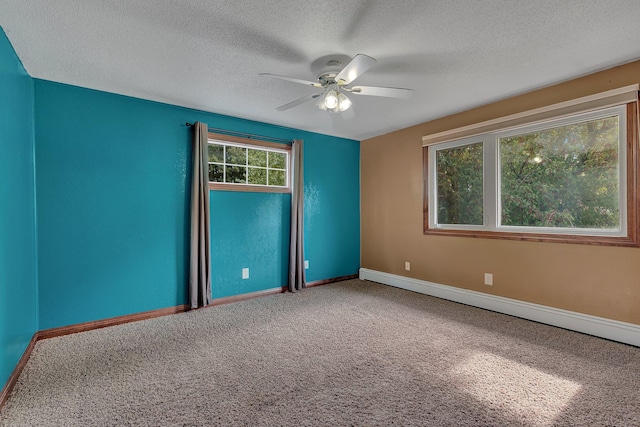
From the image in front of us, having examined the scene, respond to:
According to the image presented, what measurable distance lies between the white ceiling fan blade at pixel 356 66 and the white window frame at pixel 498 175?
212 centimetres

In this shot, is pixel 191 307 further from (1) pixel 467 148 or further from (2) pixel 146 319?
(1) pixel 467 148

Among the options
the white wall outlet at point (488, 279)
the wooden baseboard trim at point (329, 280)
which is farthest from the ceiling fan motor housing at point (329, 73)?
the wooden baseboard trim at point (329, 280)

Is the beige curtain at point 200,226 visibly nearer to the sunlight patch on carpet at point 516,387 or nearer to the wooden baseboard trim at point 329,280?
the wooden baseboard trim at point 329,280

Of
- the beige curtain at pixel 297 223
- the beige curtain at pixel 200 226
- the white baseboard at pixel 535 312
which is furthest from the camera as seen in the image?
the beige curtain at pixel 297 223

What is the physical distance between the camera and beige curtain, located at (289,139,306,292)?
4145 mm

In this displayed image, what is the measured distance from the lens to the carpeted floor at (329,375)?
162cm

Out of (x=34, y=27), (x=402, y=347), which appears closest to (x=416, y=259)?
(x=402, y=347)

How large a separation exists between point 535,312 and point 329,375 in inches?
91.2

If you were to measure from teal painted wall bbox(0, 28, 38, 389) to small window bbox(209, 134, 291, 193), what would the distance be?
5.27 ft

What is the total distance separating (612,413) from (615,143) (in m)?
2.17

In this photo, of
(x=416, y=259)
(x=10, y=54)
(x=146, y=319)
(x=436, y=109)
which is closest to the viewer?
(x=10, y=54)

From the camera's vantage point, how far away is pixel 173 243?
10.9 feet

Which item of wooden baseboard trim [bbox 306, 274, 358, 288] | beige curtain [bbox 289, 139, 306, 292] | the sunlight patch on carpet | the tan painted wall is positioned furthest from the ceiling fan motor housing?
wooden baseboard trim [bbox 306, 274, 358, 288]

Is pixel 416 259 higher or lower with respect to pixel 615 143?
lower
